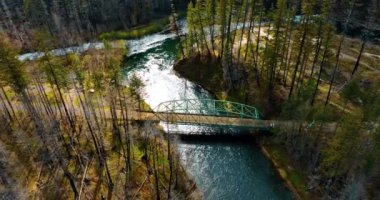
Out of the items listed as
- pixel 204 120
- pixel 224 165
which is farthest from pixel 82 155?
pixel 224 165

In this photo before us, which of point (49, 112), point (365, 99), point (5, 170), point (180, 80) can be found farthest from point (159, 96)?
point (365, 99)

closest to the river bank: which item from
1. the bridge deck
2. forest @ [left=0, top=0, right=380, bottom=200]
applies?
forest @ [left=0, top=0, right=380, bottom=200]

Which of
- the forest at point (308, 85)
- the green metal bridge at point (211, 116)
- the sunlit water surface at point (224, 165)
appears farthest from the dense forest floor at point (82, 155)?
the forest at point (308, 85)

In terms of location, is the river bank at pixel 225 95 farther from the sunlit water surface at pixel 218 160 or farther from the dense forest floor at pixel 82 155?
the dense forest floor at pixel 82 155

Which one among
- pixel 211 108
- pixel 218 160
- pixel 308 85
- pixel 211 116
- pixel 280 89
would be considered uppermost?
pixel 308 85

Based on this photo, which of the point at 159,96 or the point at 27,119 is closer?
the point at 27,119

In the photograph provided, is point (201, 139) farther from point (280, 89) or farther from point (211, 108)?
point (280, 89)

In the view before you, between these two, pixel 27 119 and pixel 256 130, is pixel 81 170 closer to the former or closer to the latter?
pixel 27 119
